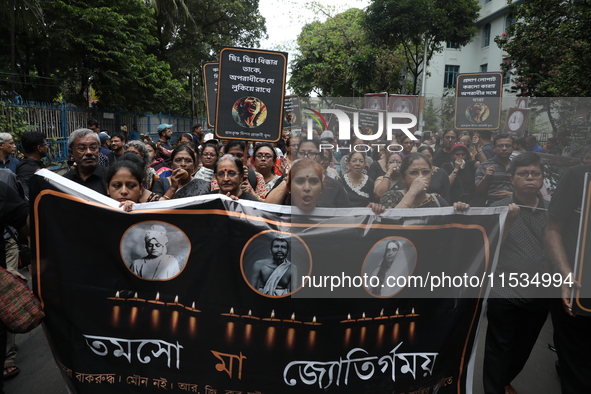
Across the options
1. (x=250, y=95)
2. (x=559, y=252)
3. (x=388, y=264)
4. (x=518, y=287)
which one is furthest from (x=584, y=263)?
(x=250, y=95)

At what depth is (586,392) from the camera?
2.74m

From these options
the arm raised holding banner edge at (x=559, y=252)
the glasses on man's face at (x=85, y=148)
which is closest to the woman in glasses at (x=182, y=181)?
the glasses on man's face at (x=85, y=148)

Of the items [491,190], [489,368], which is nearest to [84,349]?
[489,368]

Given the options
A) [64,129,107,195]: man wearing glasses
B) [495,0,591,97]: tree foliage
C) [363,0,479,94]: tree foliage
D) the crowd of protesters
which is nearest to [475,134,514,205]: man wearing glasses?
the crowd of protesters

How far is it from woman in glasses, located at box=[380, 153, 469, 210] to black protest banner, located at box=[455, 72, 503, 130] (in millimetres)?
3738

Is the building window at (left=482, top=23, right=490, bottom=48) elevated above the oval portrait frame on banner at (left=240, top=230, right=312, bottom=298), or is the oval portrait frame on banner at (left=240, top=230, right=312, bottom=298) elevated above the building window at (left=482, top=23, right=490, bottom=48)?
the building window at (left=482, top=23, right=490, bottom=48)

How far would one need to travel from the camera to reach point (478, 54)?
114 feet

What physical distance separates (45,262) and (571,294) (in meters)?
2.92

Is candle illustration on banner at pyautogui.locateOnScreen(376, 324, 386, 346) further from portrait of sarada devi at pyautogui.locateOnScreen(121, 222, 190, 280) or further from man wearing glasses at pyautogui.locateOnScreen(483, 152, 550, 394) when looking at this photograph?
portrait of sarada devi at pyautogui.locateOnScreen(121, 222, 190, 280)

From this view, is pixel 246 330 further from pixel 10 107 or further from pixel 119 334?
pixel 10 107

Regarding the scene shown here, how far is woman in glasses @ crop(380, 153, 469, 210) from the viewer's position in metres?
3.25

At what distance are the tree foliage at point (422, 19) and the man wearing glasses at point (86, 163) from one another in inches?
719

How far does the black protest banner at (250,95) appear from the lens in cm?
468

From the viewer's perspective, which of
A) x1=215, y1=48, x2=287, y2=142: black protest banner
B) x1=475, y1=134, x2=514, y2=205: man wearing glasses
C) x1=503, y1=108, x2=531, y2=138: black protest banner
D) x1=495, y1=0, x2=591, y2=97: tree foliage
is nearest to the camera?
x1=215, y1=48, x2=287, y2=142: black protest banner
